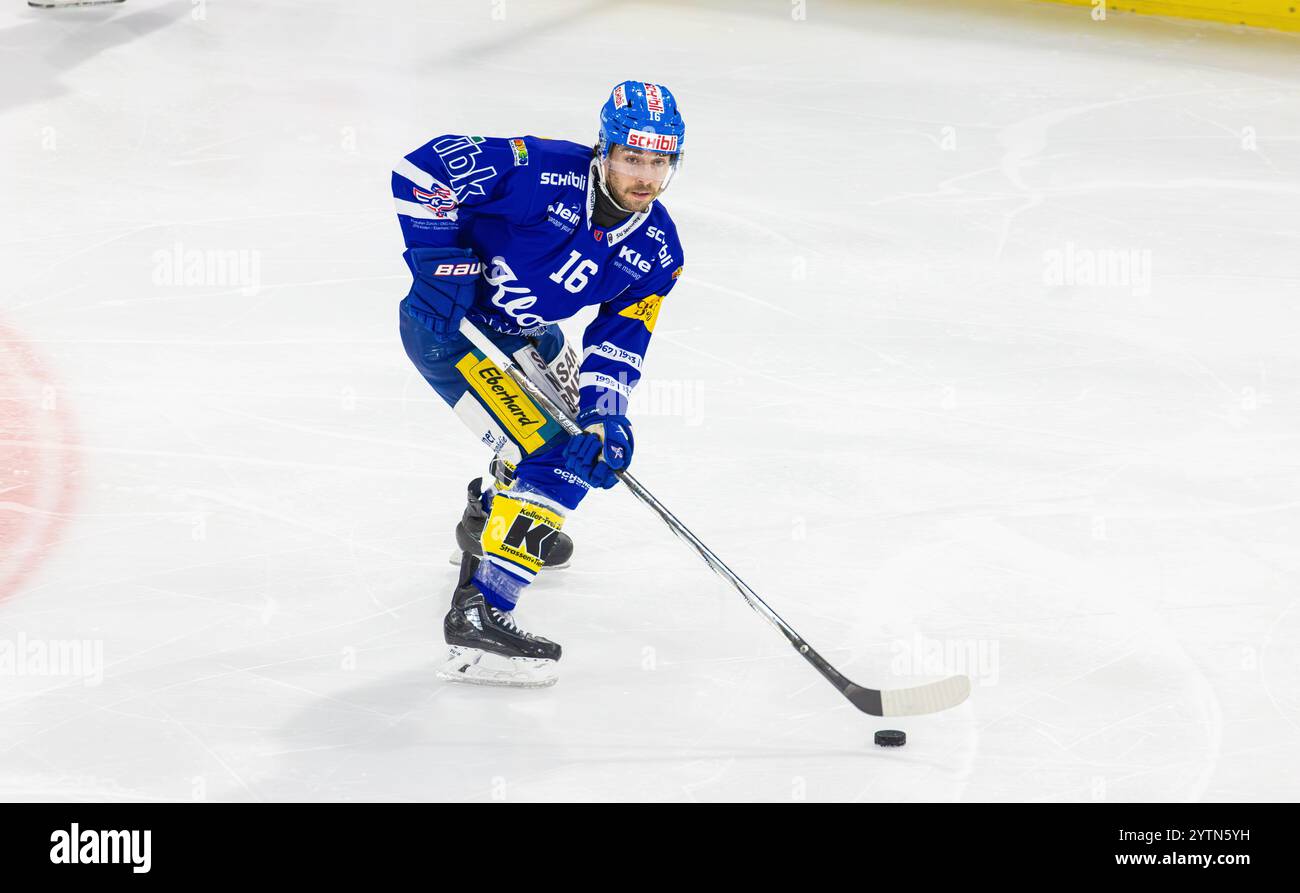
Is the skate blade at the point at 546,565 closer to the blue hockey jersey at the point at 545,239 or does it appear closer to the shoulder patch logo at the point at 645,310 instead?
the blue hockey jersey at the point at 545,239

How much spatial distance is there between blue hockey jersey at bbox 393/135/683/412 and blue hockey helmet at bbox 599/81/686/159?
0.16 meters

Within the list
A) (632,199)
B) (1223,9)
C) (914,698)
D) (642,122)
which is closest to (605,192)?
(632,199)

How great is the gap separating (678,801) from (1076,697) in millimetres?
1006

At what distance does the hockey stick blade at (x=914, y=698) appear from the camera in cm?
346

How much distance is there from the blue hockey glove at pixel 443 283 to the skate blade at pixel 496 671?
73cm

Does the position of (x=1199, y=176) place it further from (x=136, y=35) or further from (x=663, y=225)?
(x=136, y=35)

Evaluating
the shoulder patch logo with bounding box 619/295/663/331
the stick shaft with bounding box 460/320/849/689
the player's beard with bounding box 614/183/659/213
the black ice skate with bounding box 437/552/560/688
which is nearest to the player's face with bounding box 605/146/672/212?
the player's beard with bounding box 614/183/659/213

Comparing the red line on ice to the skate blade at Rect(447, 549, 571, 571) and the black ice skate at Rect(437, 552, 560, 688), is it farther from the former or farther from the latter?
the black ice skate at Rect(437, 552, 560, 688)

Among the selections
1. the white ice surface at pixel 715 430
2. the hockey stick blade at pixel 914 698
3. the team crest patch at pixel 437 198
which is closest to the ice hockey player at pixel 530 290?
the team crest patch at pixel 437 198

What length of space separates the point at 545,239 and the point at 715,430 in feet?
4.73

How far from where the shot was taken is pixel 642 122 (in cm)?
343

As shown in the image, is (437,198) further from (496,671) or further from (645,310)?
(496,671)
